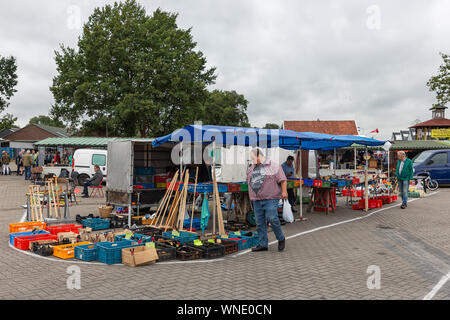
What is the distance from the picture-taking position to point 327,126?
160 ft

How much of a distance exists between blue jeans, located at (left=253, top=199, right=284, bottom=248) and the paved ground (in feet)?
1.05

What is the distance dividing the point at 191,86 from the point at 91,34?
8886 mm

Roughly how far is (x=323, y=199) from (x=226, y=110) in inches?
2052

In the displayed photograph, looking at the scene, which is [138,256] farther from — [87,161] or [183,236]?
[87,161]

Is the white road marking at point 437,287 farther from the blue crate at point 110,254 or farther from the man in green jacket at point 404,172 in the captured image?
the man in green jacket at point 404,172

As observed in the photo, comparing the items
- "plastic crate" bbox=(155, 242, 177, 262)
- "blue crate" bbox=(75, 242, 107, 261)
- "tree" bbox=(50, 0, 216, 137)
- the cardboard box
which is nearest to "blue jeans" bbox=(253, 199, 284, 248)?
"plastic crate" bbox=(155, 242, 177, 262)

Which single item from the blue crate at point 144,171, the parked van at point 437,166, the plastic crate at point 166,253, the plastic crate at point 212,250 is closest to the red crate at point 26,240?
the plastic crate at point 166,253

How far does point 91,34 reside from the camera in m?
31.7

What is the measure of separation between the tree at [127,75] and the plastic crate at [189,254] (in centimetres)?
2449

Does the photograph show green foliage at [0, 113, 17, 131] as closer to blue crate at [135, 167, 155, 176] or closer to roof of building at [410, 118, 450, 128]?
blue crate at [135, 167, 155, 176]

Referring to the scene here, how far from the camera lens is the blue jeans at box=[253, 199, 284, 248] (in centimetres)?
714

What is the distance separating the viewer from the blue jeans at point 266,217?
23.4 feet

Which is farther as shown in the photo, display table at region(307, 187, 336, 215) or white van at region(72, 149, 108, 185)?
white van at region(72, 149, 108, 185)
